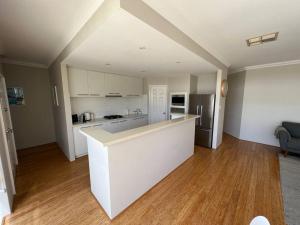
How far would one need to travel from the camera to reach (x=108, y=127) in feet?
12.5

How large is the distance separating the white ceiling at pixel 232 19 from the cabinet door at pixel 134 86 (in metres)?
2.85

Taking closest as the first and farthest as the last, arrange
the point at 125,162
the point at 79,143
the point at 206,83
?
the point at 125,162, the point at 79,143, the point at 206,83

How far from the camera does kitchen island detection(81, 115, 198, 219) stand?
1628 millimetres

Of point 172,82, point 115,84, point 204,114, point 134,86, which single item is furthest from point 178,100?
point 115,84

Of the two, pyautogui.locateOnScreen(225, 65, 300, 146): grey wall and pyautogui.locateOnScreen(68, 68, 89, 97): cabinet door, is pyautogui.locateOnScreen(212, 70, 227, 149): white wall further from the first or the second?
pyautogui.locateOnScreen(68, 68, 89, 97): cabinet door

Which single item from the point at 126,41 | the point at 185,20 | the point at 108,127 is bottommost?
the point at 108,127

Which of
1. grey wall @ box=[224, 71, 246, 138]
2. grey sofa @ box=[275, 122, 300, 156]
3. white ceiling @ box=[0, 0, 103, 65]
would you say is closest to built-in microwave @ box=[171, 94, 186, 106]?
grey wall @ box=[224, 71, 246, 138]

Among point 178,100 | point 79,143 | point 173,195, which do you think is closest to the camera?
point 173,195

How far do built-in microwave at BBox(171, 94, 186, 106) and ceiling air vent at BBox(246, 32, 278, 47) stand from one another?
7.56 ft

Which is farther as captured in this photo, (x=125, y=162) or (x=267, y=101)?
(x=267, y=101)

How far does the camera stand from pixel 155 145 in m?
2.23

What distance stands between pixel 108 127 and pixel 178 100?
2431mm

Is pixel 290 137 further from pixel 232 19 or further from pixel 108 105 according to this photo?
pixel 108 105

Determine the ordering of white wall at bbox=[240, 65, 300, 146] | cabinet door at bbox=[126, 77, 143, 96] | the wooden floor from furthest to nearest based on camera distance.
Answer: cabinet door at bbox=[126, 77, 143, 96] < white wall at bbox=[240, 65, 300, 146] < the wooden floor
